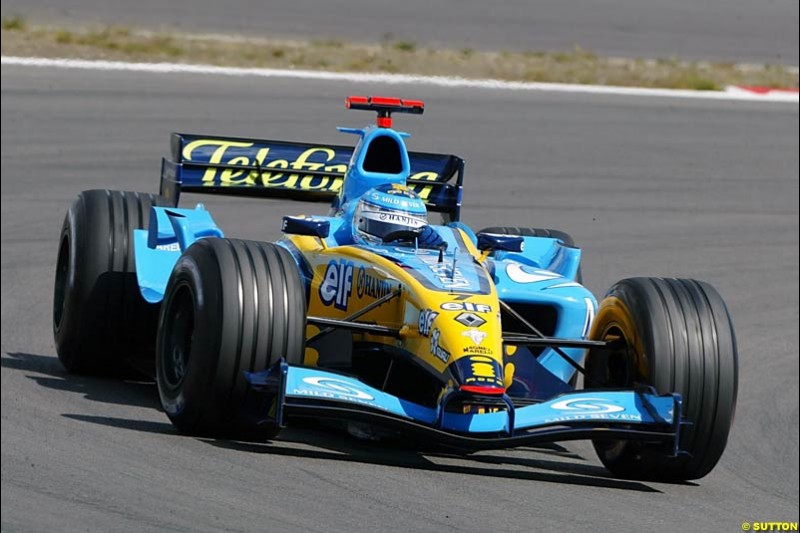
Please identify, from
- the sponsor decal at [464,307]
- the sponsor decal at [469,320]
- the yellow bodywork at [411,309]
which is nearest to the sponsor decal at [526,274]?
the yellow bodywork at [411,309]

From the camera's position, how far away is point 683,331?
8.66m

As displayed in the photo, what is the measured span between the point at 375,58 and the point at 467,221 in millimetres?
7895

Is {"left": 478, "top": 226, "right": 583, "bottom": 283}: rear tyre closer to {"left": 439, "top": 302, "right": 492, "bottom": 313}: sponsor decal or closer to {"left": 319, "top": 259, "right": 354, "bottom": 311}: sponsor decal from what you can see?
{"left": 319, "top": 259, "right": 354, "bottom": 311}: sponsor decal

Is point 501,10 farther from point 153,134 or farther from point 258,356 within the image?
→ point 258,356

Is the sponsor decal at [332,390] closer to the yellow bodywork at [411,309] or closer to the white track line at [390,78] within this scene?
the yellow bodywork at [411,309]

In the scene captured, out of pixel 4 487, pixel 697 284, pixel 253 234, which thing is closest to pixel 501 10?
pixel 253 234

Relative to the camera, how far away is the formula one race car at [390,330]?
8.07 metres

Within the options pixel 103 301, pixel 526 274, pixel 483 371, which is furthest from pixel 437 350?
pixel 103 301

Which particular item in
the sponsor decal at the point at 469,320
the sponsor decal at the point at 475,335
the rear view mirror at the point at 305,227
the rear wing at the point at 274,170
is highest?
the rear wing at the point at 274,170

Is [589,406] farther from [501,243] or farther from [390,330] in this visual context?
[501,243]

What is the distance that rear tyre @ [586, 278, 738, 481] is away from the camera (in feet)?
28.0

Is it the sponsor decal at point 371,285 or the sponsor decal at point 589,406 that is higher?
the sponsor decal at point 371,285

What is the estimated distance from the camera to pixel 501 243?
10203 millimetres

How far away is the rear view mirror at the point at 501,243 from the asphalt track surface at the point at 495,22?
17.3m
